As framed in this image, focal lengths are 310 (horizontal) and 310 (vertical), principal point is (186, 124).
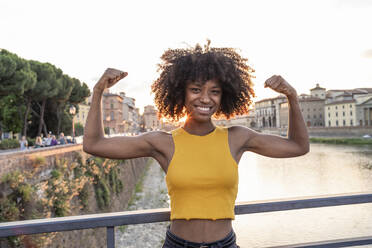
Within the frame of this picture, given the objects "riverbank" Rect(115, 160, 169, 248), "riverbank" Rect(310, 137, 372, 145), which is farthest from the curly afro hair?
"riverbank" Rect(310, 137, 372, 145)

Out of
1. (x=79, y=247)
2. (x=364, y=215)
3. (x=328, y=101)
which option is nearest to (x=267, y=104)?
(x=328, y=101)

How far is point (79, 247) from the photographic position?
8.32m

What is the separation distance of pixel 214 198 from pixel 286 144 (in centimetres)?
53

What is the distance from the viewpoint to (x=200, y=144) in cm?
151

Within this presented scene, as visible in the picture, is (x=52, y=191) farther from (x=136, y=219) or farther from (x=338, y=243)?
(x=338, y=243)

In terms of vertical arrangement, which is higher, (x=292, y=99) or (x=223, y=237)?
(x=292, y=99)

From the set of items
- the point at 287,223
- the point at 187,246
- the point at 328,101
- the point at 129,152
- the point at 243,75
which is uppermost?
the point at 328,101

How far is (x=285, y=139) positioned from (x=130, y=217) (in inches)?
36.8

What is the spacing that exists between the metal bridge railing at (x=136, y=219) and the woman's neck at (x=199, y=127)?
1.45 ft

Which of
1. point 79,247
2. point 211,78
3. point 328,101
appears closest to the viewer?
point 211,78

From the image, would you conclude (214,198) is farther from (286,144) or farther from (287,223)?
(287,223)

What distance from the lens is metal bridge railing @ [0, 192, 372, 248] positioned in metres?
1.52

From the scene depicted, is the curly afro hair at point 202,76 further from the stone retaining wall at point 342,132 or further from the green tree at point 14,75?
the stone retaining wall at point 342,132

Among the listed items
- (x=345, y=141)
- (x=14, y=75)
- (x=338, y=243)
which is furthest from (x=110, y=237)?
(x=345, y=141)
